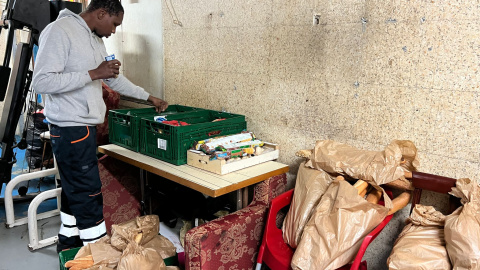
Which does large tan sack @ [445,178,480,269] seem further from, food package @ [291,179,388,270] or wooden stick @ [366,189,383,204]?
wooden stick @ [366,189,383,204]

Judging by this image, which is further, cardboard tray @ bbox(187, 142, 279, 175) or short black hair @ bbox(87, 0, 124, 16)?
short black hair @ bbox(87, 0, 124, 16)

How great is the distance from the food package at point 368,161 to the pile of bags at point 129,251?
0.98 meters

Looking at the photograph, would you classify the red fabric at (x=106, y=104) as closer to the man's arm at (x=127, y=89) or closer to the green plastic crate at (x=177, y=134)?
the man's arm at (x=127, y=89)

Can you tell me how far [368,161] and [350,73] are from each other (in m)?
0.54

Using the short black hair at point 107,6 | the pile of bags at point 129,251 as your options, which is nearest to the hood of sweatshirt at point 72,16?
the short black hair at point 107,6

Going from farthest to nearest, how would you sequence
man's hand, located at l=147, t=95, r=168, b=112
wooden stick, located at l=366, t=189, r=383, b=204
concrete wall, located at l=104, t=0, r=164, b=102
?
concrete wall, located at l=104, t=0, r=164, b=102 < man's hand, located at l=147, t=95, r=168, b=112 < wooden stick, located at l=366, t=189, r=383, b=204

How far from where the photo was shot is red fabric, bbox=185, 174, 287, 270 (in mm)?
1698

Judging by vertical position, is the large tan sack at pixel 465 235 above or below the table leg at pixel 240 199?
above

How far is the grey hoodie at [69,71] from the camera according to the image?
1920 millimetres

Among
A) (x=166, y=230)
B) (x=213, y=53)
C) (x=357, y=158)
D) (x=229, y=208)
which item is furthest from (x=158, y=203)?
(x=357, y=158)

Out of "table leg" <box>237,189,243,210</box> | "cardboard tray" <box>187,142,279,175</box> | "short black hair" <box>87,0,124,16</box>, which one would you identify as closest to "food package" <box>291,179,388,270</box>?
"cardboard tray" <box>187,142,279,175</box>

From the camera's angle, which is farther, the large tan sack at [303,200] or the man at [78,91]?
the man at [78,91]

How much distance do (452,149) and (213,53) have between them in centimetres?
170

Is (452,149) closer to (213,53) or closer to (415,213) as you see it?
(415,213)
